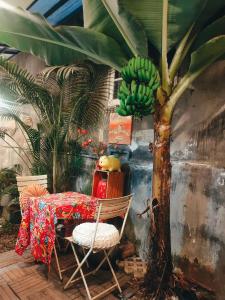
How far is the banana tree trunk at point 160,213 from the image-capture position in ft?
8.17

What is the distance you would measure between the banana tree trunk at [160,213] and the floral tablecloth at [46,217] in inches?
37.9

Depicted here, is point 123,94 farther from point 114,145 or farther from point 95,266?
point 95,266

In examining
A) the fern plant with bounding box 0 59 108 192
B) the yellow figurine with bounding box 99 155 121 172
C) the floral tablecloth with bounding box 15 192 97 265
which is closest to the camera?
the floral tablecloth with bounding box 15 192 97 265

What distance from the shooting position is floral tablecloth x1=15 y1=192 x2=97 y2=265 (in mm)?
2895

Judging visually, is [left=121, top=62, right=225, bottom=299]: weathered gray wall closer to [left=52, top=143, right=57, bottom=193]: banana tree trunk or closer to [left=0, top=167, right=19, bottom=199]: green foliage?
[left=52, top=143, right=57, bottom=193]: banana tree trunk

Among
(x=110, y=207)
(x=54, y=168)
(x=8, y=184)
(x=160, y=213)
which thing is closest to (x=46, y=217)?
(x=110, y=207)

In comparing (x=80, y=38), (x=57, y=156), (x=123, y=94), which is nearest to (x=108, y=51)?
(x=80, y=38)

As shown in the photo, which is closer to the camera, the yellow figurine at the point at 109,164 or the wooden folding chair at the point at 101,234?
the wooden folding chair at the point at 101,234

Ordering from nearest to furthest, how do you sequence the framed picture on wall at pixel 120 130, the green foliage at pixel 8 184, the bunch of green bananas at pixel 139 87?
the bunch of green bananas at pixel 139 87, the framed picture on wall at pixel 120 130, the green foliage at pixel 8 184

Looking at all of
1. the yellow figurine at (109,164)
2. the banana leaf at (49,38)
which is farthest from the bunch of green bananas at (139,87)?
the yellow figurine at (109,164)

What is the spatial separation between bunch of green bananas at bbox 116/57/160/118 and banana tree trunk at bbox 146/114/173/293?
0.24 meters

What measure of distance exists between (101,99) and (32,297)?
10.2 ft

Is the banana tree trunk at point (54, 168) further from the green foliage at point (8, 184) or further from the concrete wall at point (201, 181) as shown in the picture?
the concrete wall at point (201, 181)

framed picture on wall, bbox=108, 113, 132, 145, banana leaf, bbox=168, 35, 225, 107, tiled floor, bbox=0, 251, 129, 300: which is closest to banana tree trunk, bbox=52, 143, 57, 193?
framed picture on wall, bbox=108, 113, 132, 145
